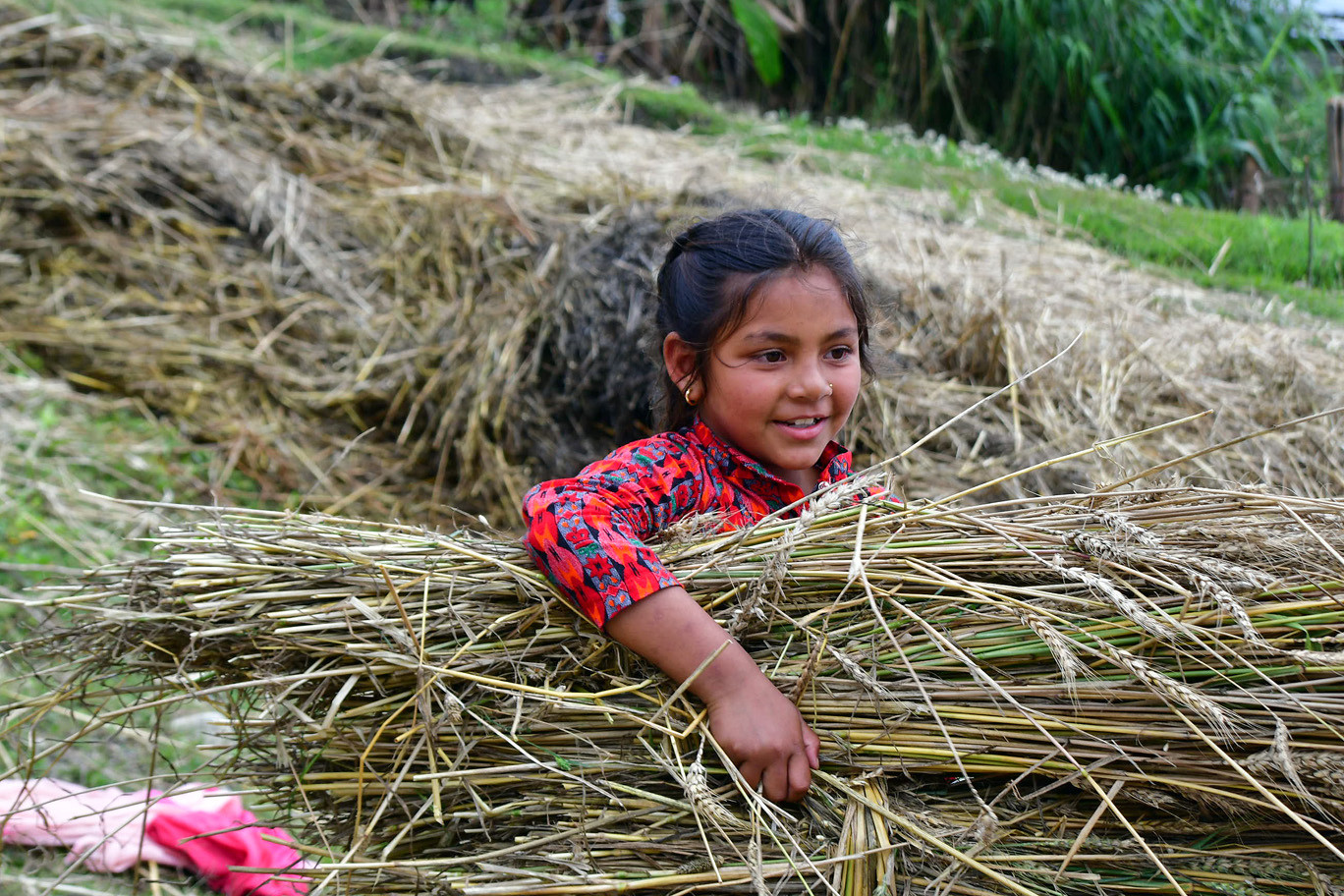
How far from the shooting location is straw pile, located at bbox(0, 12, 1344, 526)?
11.9ft

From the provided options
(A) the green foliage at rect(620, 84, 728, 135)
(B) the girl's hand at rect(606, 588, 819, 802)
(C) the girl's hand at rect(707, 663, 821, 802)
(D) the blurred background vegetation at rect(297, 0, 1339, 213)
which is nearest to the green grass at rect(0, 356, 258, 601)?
(B) the girl's hand at rect(606, 588, 819, 802)

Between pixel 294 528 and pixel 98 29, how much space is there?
508 centimetres

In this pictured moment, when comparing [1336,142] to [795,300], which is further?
[1336,142]

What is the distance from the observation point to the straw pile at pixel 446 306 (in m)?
3.61

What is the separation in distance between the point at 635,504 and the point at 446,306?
2.68 m

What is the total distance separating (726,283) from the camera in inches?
80.2

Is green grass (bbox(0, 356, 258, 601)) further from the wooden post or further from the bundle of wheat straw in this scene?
the wooden post

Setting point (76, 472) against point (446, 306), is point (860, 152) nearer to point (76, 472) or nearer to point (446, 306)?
point (446, 306)

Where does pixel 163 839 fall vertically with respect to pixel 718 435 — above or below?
below

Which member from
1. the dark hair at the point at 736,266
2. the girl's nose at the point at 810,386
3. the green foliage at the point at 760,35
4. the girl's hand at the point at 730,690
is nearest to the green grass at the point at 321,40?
the green foliage at the point at 760,35

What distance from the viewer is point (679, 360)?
2150mm

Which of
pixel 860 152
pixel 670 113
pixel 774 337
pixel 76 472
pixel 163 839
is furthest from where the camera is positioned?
pixel 670 113

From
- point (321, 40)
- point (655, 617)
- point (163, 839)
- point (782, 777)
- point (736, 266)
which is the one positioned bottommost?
point (163, 839)

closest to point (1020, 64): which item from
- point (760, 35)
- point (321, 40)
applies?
point (760, 35)
